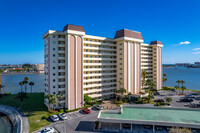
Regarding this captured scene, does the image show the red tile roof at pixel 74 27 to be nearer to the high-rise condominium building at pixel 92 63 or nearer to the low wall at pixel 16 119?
the high-rise condominium building at pixel 92 63

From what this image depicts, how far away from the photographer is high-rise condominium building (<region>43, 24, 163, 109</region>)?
44469 mm

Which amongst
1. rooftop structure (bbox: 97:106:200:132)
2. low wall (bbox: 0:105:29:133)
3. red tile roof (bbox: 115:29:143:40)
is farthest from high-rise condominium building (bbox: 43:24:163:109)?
rooftop structure (bbox: 97:106:200:132)

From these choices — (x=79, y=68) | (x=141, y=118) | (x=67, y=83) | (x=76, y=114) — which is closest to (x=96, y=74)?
(x=79, y=68)

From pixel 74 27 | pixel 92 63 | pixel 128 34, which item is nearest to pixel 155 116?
pixel 92 63

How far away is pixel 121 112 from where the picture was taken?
33.2 metres

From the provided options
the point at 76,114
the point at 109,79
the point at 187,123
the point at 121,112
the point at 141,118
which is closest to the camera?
the point at 187,123

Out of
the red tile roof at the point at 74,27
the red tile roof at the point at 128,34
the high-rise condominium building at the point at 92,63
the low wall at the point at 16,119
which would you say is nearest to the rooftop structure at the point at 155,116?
the high-rise condominium building at the point at 92,63

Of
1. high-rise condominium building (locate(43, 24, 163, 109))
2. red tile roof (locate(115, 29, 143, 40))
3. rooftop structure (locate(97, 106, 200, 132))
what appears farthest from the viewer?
red tile roof (locate(115, 29, 143, 40))

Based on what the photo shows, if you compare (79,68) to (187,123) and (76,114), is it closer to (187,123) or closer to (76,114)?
(76,114)

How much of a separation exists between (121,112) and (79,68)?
2262 centimetres

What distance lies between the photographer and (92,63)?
53562 mm

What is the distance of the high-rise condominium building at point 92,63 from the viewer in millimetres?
44469

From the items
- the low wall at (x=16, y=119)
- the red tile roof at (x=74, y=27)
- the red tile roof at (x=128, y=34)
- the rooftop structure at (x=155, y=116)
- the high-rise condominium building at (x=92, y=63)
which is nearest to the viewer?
the rooftop structure at (x=155, y=116)

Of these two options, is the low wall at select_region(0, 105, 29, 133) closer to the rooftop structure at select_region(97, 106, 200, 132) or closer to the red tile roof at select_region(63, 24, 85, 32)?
the rooftop structure at select_region(97, 106, 200, 132)
